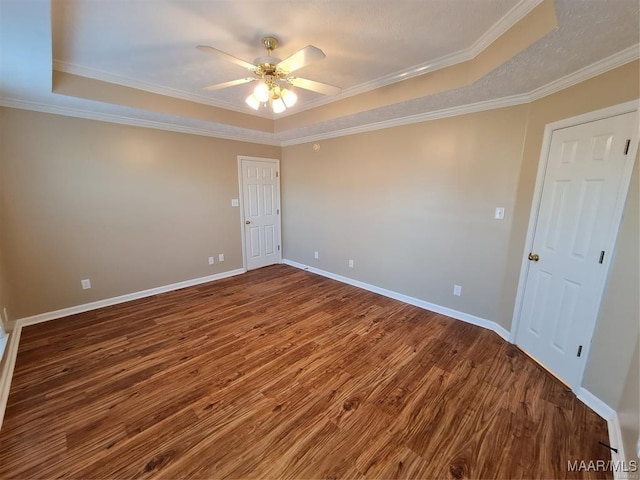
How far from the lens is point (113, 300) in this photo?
11.2ft

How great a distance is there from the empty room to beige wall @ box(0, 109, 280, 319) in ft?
0.08

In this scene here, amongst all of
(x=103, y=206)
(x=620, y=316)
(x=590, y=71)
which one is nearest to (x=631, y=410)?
(x=620, y=316)

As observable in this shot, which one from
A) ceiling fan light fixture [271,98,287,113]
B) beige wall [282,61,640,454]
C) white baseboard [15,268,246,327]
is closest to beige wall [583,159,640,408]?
beige wall [282,61,640,454]

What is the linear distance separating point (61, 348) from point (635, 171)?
15.8ft

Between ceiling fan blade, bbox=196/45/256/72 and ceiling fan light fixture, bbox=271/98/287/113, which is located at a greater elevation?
ceiling fan blade, bbox=196/45/256/72

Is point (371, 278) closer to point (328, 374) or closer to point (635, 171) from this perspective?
point (328, 374)

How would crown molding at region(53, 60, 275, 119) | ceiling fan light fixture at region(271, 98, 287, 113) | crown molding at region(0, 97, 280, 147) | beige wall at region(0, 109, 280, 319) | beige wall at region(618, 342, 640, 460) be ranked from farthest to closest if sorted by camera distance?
beige wall at region(0, 109, 280, 319)
crown molding at region(0, 97, 280, 147)
crown molding at region(53, 60, 275, 119)
ceiling fan light fixture at region(271, 98, 287, 113)
beige wall at region(618, 342, 640, 460)

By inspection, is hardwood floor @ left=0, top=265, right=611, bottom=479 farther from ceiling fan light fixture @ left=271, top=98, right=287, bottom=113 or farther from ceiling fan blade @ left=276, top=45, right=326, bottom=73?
ceiling fan blade @ left=276, top=45, right=326, bottom=73

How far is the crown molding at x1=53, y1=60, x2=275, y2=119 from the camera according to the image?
239 cm

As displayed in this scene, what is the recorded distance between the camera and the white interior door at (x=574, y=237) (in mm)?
1760

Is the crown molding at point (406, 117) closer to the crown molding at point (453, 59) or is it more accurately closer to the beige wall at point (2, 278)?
the beige wall at point (2, 278)

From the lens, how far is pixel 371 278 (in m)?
3.96

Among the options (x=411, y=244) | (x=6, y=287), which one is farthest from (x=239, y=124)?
(x=6, y=287)

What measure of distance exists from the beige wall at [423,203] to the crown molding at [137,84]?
1617mm
